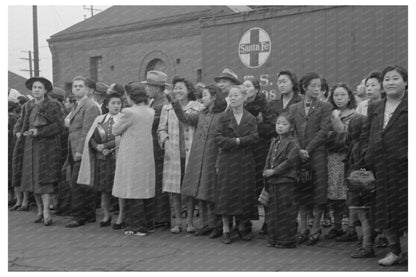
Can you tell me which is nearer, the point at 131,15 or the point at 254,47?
the point at 254,47

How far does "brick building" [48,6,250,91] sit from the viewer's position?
24.3 metres

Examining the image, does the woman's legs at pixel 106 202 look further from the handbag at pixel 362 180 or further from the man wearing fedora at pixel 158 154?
the handbag at pixel 362 180

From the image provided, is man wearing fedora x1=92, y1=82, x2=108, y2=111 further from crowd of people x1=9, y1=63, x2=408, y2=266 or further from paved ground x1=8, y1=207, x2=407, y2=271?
paved ground x1=8, y1=207, x2=407, y2=271

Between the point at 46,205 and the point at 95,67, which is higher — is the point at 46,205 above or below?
below

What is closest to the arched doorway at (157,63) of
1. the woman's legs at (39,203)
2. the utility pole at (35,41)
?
the utility pole at (35,41)

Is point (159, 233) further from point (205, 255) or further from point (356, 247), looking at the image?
point (356, 247)

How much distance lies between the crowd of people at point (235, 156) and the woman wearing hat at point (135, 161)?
0.04 ft

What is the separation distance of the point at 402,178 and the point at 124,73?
24003 mm

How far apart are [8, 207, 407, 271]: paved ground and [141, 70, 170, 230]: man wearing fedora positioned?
276mm

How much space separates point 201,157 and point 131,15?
76.3ft

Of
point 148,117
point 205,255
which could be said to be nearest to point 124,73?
point 148,117

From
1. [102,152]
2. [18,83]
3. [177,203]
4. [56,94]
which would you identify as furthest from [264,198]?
[18,83]

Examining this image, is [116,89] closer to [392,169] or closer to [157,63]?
[392,169]

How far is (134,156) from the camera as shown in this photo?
679cm
